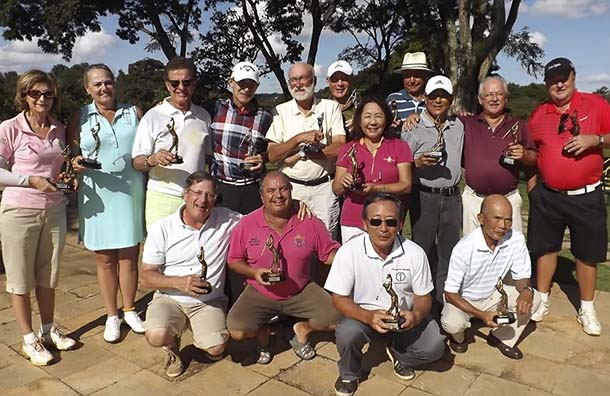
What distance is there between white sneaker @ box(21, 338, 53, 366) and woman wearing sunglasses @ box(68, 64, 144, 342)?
45 cm

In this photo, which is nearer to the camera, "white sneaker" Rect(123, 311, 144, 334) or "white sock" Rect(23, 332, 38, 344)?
"white sock" Rect(23, 332, 38, 344)

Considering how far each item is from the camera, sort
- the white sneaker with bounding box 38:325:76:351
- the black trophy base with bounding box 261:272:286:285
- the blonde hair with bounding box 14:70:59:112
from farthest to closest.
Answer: the white sneaker with bounding box 38:325:76:351
the blonde hair with bounding box 14:70:59:112
the black trophy base with bounding box 261:272:286:285

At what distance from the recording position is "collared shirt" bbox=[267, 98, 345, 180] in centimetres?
413

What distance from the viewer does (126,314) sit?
14.1ft

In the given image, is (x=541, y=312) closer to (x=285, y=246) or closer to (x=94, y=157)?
(x=285, y=246)

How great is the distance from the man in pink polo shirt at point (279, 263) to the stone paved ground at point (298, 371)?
0.24 metres

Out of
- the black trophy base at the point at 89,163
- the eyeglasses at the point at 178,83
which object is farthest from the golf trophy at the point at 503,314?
the black trophy base at the point at 89,163

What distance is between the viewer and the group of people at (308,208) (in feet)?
11.3

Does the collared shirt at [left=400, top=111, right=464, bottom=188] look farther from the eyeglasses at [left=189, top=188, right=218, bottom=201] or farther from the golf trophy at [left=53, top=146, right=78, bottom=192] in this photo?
the golf trophy at [left=53, top=146, right=78, bottom=192]

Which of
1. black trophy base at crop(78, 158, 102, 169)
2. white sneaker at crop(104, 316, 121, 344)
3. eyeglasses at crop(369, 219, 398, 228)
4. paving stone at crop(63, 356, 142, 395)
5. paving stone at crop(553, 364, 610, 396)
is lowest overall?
paving stone at crop(63, 356, 142, 395)

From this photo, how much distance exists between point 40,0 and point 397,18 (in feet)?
43.8

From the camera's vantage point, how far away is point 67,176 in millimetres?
3602

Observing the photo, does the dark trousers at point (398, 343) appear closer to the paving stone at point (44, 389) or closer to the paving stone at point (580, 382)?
the paving stone at point (580, 382)

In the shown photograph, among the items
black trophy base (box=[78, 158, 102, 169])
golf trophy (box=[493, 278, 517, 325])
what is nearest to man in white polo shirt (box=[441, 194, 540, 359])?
golf trophy (box=[493, 278, 517, 325])
